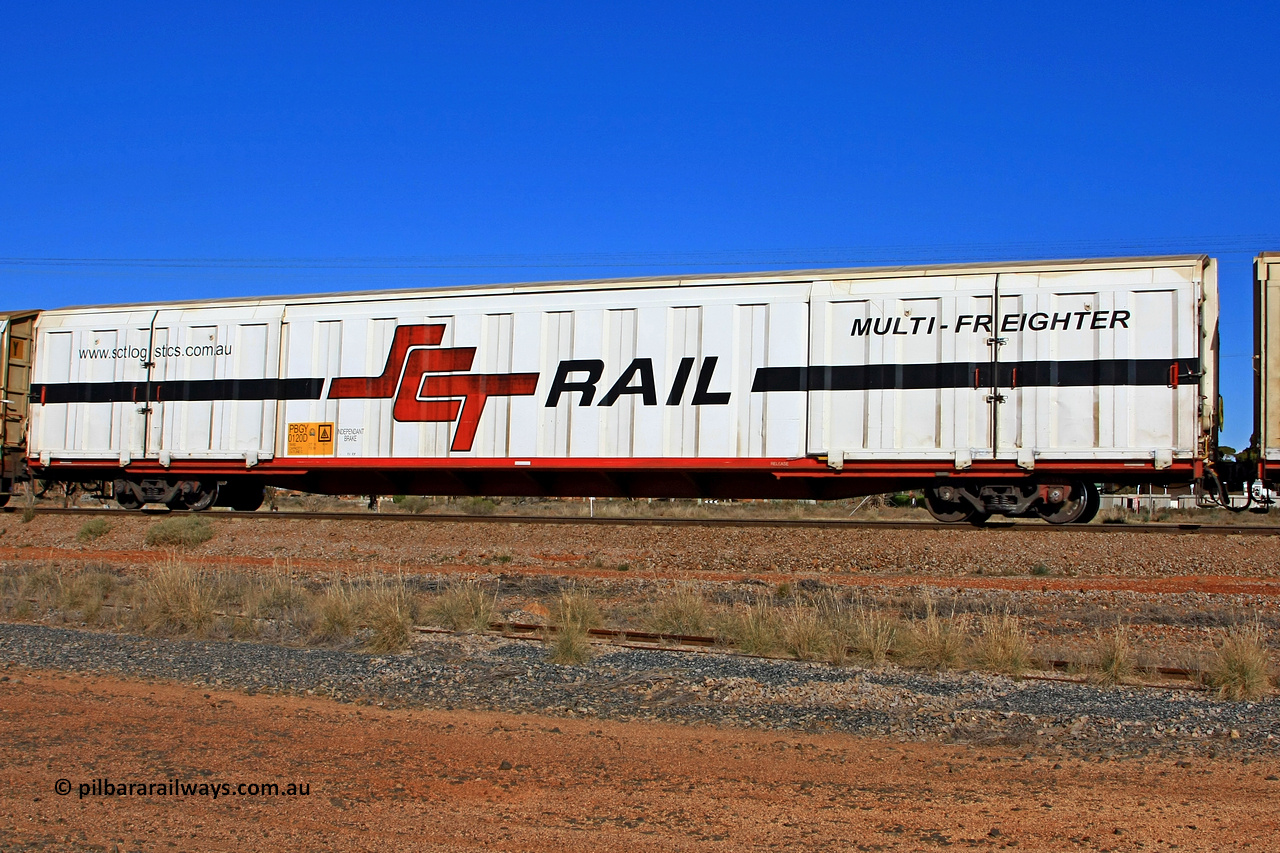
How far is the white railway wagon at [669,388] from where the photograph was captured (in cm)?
1345

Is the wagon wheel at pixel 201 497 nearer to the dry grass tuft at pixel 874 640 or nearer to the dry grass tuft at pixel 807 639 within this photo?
the dry grass tuft at pixel 807 639

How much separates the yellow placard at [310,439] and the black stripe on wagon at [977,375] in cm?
696

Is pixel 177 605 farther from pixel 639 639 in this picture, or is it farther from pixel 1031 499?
pixel 1031 499

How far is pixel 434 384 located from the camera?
15.9 metres

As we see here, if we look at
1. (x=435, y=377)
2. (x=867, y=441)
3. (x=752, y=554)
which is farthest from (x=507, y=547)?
(x=867, y=441)

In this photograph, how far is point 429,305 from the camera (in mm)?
16016

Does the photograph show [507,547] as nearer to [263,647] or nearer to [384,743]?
[263,647]

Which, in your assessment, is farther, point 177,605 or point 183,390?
point 183,390

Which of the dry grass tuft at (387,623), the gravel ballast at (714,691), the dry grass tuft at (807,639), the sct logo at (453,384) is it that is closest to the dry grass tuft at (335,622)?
the dry grass tuft at (387,623)

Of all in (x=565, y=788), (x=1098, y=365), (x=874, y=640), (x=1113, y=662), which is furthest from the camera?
(x=1098, y=365)

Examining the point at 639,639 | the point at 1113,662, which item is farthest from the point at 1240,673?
the point at 639,639

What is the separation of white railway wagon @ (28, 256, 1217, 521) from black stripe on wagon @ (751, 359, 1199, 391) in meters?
0.03

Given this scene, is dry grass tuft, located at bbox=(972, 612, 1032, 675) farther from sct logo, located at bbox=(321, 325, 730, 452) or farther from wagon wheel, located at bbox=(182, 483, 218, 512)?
wagon wheel, located at bbox=(182, 483, 218, 512)

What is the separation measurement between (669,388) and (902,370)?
131 inches
